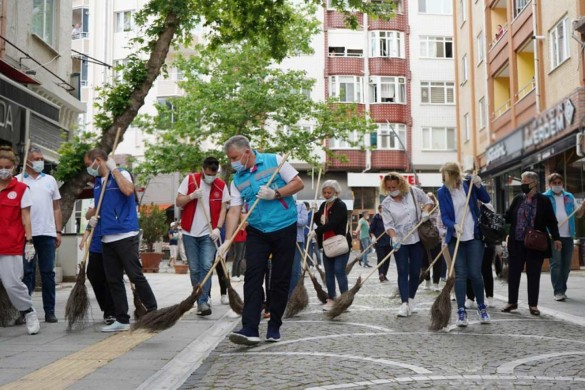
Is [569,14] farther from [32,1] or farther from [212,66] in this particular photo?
[212,66]

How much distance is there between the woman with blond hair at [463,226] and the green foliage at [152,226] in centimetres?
1592

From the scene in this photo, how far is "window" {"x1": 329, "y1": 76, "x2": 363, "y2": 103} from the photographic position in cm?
4638

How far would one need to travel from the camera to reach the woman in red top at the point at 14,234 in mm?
7859

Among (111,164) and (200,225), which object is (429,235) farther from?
(111,164)

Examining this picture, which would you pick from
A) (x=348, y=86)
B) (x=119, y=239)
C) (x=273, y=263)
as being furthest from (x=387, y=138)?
(x=273, y=263)

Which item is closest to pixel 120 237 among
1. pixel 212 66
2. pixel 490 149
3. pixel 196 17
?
pixel 196 17

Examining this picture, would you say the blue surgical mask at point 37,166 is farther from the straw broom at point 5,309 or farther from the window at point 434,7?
the window at point 434,7

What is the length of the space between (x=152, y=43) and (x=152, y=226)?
1112cm

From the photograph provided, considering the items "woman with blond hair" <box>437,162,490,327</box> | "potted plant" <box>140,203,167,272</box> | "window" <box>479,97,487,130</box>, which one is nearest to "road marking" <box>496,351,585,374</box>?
"woman with blond hair" <box>437,162,490,327</box>

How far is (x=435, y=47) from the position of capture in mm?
48000

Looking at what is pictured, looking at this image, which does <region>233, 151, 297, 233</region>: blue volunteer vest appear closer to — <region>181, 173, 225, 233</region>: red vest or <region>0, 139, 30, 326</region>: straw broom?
<region>181, 173, 225, 233</region>: red vest

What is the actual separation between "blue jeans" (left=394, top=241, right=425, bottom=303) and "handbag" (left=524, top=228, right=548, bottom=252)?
1.36 metres

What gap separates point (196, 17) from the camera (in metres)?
14.6

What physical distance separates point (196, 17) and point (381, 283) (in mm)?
6495
